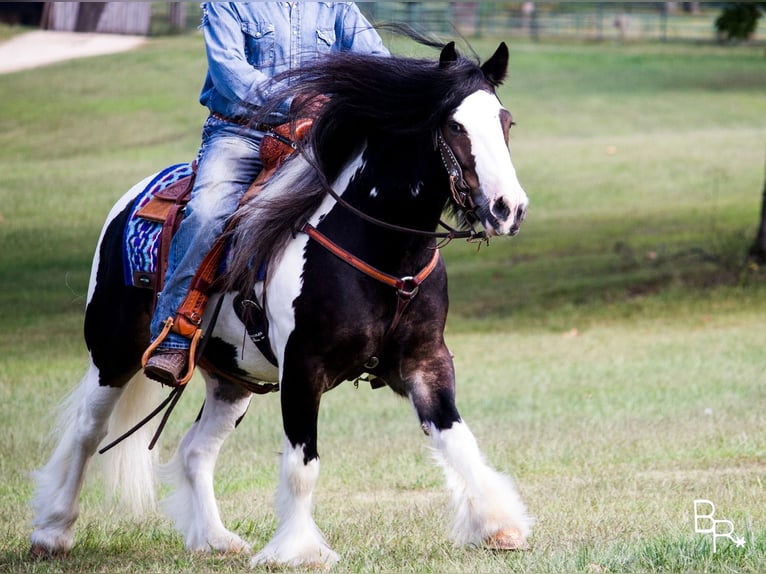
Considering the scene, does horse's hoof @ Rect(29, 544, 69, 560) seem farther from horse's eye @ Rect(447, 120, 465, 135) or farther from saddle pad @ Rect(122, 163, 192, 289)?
horse's eye @ Rect(447, 120, 465, 135)

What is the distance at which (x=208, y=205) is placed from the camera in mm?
6070

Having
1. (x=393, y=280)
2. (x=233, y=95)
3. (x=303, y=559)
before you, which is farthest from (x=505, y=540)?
(x=233, y=95)

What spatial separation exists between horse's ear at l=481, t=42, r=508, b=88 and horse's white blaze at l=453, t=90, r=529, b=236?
0.21m

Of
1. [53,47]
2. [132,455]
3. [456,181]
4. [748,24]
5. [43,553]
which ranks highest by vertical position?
[456,181]

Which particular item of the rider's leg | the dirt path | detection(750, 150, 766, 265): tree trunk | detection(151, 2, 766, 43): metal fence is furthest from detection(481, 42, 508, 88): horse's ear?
detection(151, 2, 766, 43): metal fence

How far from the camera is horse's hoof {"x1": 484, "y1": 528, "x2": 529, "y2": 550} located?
552 centimetres

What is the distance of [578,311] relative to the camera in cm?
1764

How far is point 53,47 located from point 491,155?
1492 centimetres

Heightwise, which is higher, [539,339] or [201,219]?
[201,219]

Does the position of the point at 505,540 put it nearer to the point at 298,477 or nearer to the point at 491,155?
the point at 298,477

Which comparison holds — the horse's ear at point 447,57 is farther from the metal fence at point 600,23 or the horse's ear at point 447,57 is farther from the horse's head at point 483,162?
the metal fence at point 600,23

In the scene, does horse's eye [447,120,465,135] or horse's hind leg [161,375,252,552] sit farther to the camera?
horse's hind leg [161,375,252,552]

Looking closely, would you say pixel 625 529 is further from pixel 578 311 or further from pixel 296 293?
pixel 578 311

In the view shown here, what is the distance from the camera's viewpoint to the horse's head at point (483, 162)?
16.4ft
